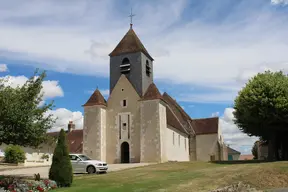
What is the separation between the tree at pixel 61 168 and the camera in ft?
54.5

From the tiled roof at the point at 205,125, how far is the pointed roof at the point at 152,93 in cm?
1427

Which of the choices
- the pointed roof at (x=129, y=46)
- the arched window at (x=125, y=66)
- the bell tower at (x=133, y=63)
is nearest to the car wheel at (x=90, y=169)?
the bell tower at (x=133, y=63)

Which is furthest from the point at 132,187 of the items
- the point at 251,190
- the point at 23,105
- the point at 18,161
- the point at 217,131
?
the point at 217,131

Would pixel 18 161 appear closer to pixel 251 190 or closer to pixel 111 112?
pixel 111 112

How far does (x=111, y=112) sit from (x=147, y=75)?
623cm

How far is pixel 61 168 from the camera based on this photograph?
1683 cm

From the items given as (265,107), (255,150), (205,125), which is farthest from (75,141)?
→ (265,107)

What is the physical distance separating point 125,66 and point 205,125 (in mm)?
17170

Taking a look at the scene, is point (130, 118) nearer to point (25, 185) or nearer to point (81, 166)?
point (81, 166)

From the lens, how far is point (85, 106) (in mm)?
38219

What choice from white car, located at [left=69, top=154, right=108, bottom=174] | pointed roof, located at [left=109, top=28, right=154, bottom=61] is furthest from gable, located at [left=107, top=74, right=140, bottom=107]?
white car, located at [left=69, top=154, right=108, bottom=174]

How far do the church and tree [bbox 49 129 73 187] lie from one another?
1850 cm

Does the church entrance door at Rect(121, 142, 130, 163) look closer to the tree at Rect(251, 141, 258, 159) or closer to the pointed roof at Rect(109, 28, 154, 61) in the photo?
the pointed roof at Rect(109, 28, 154, 61)

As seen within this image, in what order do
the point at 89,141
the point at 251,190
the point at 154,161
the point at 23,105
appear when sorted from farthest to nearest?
the point at 89,141 → the point at 154,161 → the point at 23,105 → the point at 251,190
